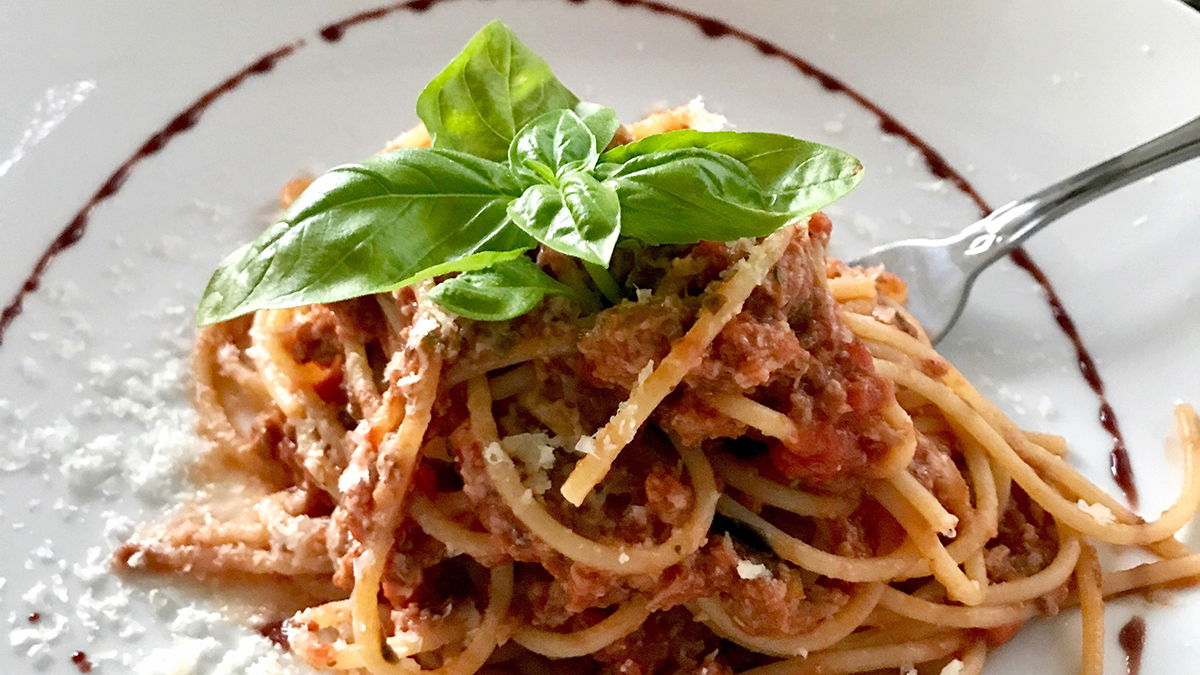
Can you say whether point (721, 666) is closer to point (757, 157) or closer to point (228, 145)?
point (757, 157)

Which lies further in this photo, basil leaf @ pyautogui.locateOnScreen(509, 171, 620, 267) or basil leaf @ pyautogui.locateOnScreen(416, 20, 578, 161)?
basil leaf @ pyautogui.locateOnScreen(416, 20, 578, 161)

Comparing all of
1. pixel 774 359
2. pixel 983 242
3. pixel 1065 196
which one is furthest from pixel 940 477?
pixel 1065 196

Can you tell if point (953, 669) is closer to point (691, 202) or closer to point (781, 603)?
point (781, 603)

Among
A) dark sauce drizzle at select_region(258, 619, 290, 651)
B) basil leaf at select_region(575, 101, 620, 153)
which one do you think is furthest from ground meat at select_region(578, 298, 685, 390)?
dark sauce drizzle at select_region(258, 619, 290, 651)

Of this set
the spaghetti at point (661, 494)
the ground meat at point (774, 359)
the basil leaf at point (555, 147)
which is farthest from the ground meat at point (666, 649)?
the basil leaf at point (555, 147)

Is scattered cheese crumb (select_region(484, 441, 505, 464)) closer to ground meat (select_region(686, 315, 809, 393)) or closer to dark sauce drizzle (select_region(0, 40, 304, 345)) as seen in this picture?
ground meat (select_region(686, 315, 809, 393))

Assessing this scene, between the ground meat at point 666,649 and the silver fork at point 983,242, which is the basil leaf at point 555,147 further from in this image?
the silver fork at point 983,242

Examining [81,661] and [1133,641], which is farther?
[1133,641]
